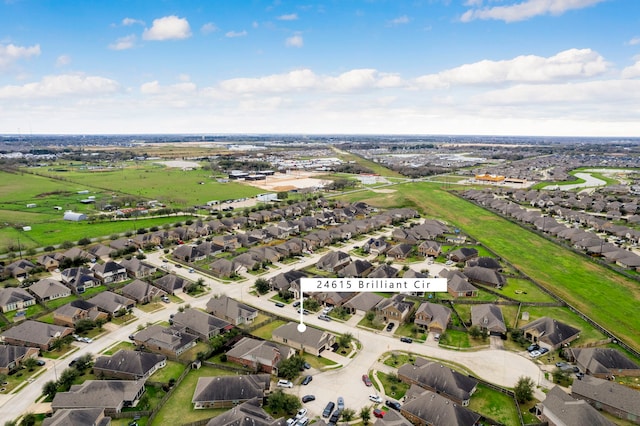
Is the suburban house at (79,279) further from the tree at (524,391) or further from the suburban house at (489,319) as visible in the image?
the tree at (524,391)

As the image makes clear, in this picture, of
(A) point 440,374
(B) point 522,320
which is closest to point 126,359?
(A) point 440,374

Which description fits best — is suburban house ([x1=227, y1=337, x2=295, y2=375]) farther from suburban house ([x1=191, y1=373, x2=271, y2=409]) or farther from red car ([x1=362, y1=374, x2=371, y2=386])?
red car ([x1=362, y1=374, x2=371, y2=386])

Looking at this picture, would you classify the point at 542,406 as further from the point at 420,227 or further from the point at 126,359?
the point at 420,227

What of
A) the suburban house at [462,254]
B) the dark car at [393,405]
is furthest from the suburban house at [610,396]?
the suburban house at [462,254]

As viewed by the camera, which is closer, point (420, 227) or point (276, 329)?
point (276, 329)

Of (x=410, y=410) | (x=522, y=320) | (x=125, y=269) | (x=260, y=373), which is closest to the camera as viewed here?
(x=410, y=410)
